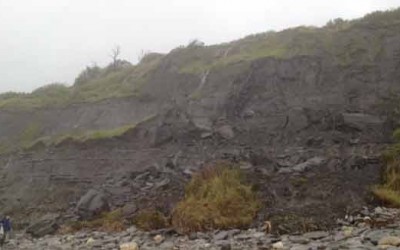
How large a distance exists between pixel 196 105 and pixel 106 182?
745 cm

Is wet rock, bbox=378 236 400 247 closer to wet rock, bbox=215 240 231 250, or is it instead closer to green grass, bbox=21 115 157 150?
wet rock, bbox=215 240 231 250

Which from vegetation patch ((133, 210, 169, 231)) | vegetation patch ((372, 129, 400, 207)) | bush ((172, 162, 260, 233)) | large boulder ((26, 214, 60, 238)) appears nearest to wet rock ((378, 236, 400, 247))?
vegetation patch ((372, 129, 400, 207))

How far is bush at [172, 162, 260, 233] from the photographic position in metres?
26.5

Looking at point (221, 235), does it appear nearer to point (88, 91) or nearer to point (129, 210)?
point (129, 210)

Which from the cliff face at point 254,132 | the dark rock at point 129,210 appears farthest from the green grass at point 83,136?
the dark rock at point 129,210

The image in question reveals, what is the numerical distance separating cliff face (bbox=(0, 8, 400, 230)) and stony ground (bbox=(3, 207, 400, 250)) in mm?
1589

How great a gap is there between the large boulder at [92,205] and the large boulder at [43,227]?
128 centimetres

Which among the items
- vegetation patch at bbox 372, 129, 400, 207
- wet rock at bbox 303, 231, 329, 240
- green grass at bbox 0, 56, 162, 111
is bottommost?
wet rock at bbox 303, 231, 329, 240

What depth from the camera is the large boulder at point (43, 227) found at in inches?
1194

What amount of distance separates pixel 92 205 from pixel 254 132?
9.30 m

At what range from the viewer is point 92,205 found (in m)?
31.4

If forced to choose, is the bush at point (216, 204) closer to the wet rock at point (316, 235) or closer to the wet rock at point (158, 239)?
the wet rock at point (158, 239)

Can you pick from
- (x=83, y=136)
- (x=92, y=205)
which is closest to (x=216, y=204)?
(x=92, y=205)

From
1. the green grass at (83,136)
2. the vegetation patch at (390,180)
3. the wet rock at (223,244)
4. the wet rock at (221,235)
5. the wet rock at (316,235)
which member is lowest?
the wet rock at (221,235)
